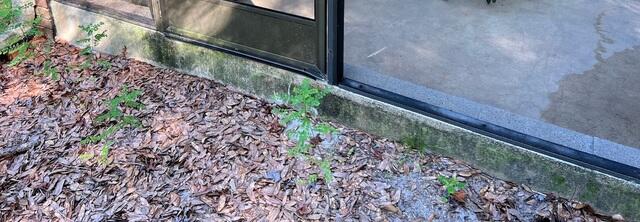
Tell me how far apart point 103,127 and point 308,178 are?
1.25m

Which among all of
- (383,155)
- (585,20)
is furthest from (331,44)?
(585,20)

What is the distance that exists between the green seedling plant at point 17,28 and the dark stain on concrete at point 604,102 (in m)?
3.43

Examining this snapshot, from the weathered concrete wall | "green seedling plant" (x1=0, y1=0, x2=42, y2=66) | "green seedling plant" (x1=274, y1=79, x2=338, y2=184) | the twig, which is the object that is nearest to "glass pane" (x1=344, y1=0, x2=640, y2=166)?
the weathered concrete wall

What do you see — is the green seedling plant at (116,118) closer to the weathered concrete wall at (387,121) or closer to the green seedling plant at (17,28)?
the weathered concrete wall at (387,121)

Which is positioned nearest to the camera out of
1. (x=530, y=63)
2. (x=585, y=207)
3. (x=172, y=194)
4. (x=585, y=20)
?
(x=585, y=207)

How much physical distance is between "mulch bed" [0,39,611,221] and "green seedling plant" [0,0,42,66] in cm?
76

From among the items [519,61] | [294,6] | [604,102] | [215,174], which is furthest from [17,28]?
[604,102]

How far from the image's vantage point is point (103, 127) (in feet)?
10.2

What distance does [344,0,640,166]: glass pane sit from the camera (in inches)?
111

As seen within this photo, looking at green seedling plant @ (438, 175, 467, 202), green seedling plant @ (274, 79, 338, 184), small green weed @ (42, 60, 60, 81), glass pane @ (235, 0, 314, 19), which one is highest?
glass pane @ (235, 0, 314, 19)

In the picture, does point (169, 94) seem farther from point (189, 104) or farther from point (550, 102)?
point (550, 102)

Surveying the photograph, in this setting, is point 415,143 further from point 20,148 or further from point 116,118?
point 20,148

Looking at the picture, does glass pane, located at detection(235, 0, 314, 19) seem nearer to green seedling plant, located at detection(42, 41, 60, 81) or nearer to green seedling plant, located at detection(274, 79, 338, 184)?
green seedling plant, located at detection(274, 79, 338, 184)

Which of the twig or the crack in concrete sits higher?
the crack in concrete
